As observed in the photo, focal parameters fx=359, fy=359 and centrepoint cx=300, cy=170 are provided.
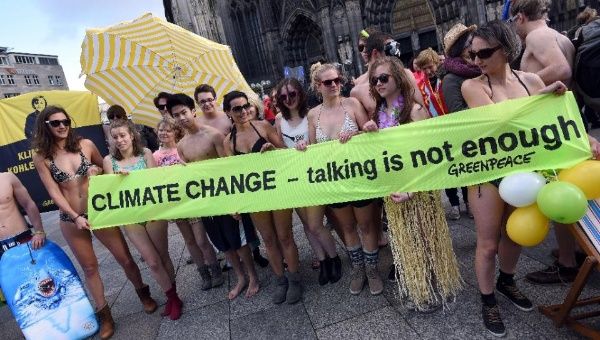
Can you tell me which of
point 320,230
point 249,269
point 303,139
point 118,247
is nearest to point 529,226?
point 320,230

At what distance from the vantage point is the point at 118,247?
3580 mm

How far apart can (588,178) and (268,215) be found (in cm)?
236

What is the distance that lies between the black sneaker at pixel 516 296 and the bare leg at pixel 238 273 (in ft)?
7.95

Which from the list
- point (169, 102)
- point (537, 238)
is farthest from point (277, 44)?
point (537, 238)

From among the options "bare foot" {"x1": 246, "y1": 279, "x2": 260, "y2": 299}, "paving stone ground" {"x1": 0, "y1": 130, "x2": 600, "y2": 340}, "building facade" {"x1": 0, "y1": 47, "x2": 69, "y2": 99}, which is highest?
"building facade" {"x1": 0, "y1": 47, "x2": 69, "y2": 99}

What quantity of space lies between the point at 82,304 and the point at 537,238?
385 cm

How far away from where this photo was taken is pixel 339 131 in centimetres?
306

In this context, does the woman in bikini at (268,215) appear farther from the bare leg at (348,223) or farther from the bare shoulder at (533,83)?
the bare shoulder at (533,83)

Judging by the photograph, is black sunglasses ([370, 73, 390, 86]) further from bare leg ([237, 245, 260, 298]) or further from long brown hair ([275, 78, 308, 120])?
bare leg ([237, 245, 260, 298])

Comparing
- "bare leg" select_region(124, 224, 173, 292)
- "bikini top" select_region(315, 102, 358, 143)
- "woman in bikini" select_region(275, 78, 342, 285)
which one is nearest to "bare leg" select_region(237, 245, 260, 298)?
"woman in bikini" select_region(275, 78, 342, 285)

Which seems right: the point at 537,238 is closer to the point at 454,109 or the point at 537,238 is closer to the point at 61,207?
the point at 454,109

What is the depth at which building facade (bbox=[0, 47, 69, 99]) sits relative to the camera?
6650cm

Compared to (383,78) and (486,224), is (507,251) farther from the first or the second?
(383,78)

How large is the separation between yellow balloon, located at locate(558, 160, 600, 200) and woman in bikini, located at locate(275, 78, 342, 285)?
191 centimetres
